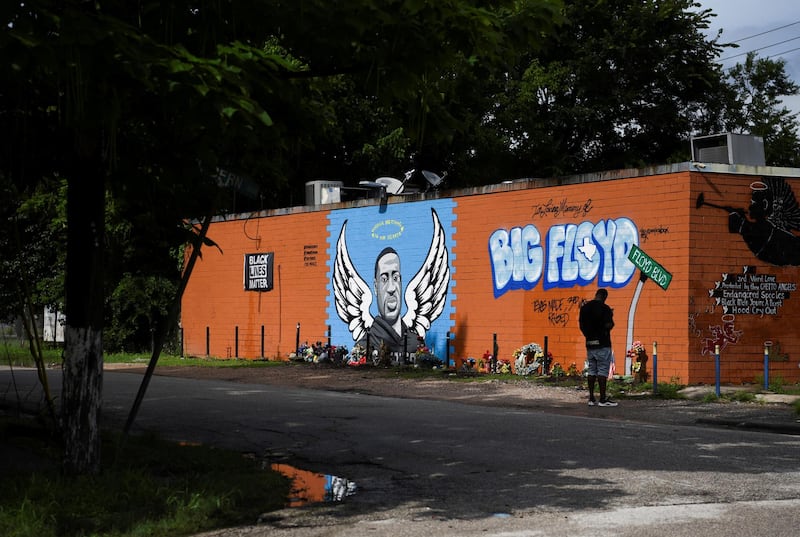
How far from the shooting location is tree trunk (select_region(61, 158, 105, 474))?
27.2 ft

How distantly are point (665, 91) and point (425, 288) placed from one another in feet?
69.5

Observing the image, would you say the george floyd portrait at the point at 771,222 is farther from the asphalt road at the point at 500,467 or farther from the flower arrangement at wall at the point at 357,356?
the flower arrangement at wall at the point at 357,356

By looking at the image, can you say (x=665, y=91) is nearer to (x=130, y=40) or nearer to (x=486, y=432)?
(x=486, y=432)

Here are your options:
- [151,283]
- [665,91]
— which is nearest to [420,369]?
[151,283]

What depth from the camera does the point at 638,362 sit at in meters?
21.1

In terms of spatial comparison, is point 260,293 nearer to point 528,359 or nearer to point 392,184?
point 392,184

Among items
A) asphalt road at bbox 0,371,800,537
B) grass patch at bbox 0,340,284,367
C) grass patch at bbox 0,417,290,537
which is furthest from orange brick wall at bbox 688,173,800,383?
grass patch at bbox 0,417,290,537

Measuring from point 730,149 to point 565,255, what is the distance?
13.9 ft

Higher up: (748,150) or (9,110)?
(748,150)

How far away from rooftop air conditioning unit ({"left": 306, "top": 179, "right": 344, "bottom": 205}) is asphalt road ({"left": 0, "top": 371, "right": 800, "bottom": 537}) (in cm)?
1598

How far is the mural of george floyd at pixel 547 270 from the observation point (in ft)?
68.6

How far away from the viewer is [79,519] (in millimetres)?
7148

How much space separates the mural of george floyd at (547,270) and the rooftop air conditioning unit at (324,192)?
1.44 metres

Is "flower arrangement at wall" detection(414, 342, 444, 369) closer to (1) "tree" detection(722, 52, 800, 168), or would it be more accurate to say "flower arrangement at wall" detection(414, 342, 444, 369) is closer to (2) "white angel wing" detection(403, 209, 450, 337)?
(2) "white angel wing" detection(403, 209, 450, 337)
